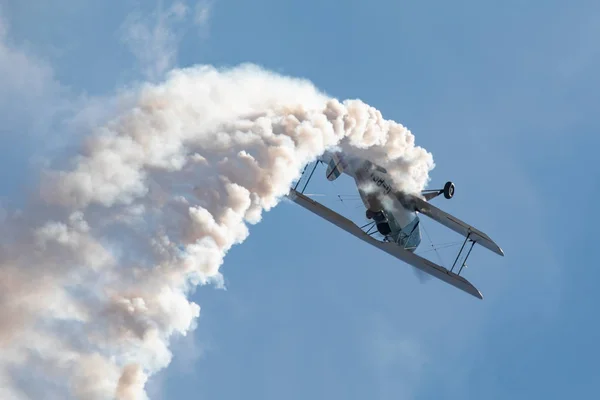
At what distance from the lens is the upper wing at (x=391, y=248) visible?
5906cm

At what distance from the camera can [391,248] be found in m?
59.8

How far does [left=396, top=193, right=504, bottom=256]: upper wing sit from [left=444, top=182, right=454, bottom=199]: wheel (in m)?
0.98

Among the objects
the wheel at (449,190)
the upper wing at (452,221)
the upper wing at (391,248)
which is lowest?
the upper wing at (391,248)

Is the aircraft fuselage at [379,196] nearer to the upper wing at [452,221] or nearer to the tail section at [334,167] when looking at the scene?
the tail section at [334,167]

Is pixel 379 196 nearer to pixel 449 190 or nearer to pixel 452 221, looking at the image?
pixel 449 190

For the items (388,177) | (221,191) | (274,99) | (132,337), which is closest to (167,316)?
(132,337)

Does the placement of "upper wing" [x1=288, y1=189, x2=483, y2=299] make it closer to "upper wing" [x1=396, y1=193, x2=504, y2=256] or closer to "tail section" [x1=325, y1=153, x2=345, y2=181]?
"tail section" [x1=325, y1=153, x2=345, y2=181]

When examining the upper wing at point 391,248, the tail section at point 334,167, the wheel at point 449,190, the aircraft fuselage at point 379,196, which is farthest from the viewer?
the wheel at point 449,190

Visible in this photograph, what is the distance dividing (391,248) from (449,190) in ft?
16.7

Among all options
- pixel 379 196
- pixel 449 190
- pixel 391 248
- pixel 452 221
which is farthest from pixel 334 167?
pixel 452 221

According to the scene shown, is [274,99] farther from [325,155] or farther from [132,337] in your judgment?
[132,337]

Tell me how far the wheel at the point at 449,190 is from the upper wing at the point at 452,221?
0.98 metres

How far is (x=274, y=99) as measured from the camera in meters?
53.5

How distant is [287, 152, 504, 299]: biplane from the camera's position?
5909 centimetres
